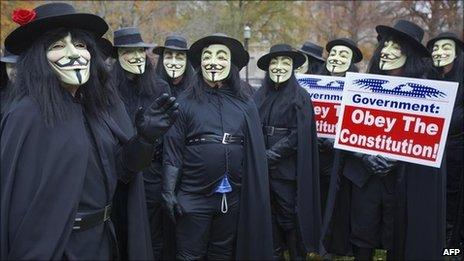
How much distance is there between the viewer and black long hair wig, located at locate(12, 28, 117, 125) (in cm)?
273

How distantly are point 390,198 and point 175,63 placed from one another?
317 centimetres

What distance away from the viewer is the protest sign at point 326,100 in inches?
226

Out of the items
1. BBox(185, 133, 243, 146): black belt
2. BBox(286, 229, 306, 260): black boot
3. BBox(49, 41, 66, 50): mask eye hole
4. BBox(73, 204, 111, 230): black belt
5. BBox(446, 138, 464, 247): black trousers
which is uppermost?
BBox(49, 41, 66, 50): mask eye hole

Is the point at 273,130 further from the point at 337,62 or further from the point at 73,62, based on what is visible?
the point at 73,62

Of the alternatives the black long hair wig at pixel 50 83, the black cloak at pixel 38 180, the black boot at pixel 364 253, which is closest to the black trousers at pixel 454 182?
the black boot at pixel 364 253

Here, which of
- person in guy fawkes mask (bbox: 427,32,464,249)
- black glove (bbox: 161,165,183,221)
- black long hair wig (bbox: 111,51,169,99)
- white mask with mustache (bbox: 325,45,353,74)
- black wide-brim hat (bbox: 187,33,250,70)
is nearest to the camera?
black glove (bbox: 161,165,183,221)

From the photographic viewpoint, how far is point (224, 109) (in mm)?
4441

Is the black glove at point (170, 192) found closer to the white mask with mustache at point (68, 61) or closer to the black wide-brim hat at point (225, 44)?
the black wide-brim hat at point (225, 44)

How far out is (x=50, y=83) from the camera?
279cm

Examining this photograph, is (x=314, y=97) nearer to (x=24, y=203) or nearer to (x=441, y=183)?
(x=441, y=183)

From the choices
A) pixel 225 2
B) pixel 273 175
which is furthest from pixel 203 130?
pixel 225 2

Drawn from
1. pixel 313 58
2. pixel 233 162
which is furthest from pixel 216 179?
pixel 313 58

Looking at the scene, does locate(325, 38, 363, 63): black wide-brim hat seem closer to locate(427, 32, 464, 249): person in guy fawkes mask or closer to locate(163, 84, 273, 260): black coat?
locate(427, 32, 464, 249): person in guy fawkes mask

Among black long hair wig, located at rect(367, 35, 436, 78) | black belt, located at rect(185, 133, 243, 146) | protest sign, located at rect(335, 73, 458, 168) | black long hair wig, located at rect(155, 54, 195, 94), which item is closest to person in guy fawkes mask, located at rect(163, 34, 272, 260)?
black belt, located at rect(185, 133, 243, 146)
